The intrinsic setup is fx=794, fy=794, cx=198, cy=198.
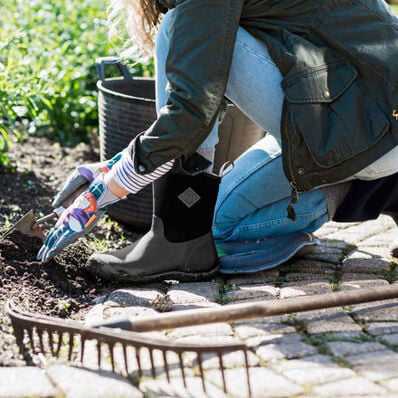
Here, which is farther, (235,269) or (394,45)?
(235,269)

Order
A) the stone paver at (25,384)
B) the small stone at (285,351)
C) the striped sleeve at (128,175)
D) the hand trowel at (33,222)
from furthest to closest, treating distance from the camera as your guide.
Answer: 1. the hand trowel at (33,222)
2. the striped sleeve at (128,175)
3. the small stone at (285,351)
4. the stone paver at (25,384)

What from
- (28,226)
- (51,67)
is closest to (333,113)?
(28,226)

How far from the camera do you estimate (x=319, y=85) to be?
2904mm

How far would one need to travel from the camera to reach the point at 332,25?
2957 mm

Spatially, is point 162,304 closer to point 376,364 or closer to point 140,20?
point 376,364

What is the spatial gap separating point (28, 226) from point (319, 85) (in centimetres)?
132

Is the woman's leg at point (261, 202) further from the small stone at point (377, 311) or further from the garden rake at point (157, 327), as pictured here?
the garden rake at point (157, 327)

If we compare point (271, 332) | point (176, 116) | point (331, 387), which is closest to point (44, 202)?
point (176, 116)

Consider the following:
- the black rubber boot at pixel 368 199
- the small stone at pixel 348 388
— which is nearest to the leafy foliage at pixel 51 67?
the black rubber boot at pixel 368 199

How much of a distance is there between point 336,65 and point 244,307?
41.5 inches

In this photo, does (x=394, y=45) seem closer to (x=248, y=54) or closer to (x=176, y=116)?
(x=248, y=54)

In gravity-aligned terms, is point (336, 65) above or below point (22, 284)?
above

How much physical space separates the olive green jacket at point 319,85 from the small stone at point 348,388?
943 millimetres

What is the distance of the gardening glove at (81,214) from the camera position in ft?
9.61
